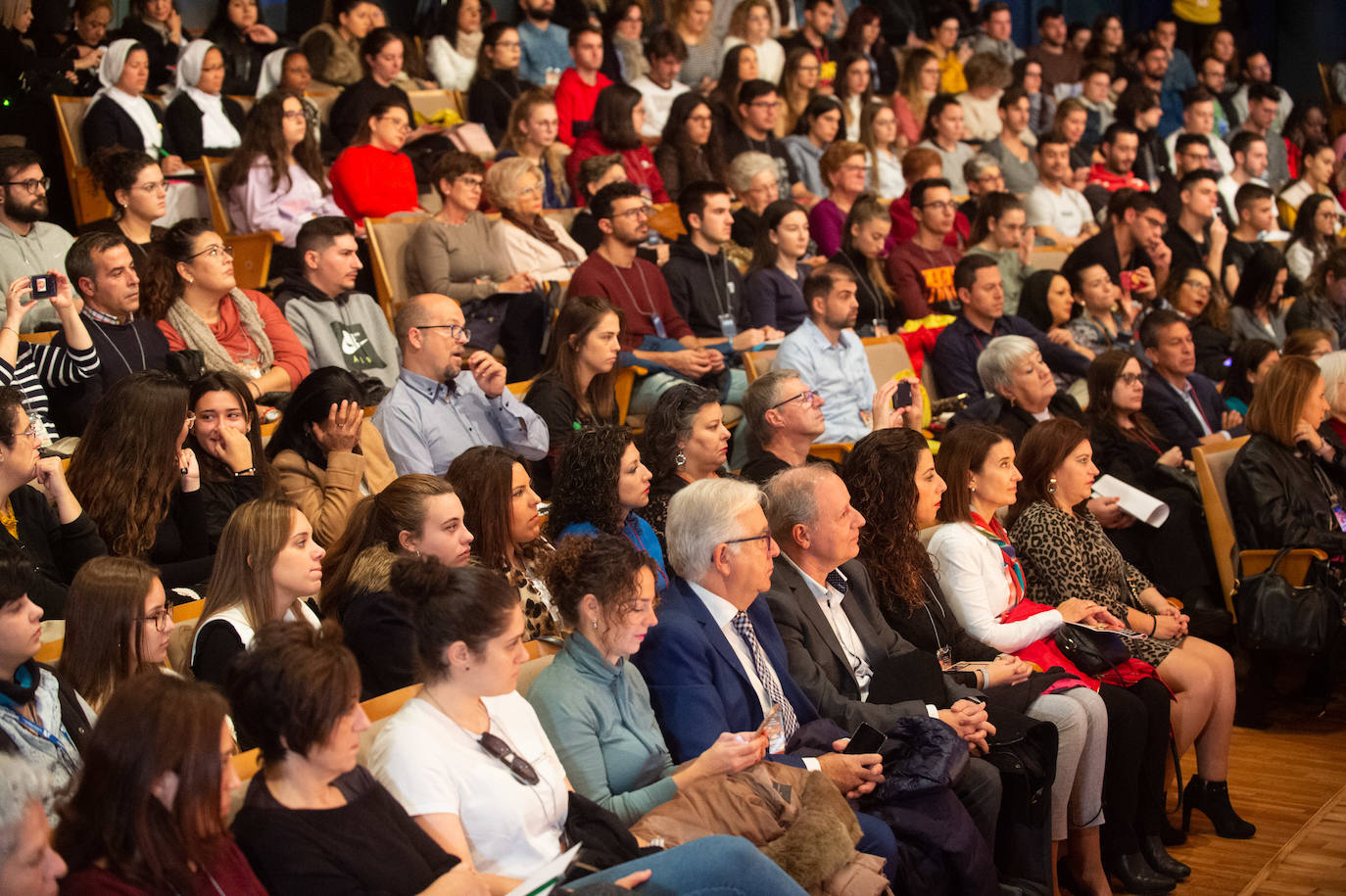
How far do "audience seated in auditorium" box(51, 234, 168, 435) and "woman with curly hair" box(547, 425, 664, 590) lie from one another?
1.19 meters

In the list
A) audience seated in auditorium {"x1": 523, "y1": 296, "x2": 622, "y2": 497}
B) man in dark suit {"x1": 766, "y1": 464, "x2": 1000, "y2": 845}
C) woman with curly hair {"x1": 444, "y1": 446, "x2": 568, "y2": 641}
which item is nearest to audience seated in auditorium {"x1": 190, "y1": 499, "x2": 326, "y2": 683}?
woman with curly hair {"x1": 444, "y1": 446, "x2": 568, "y2": 641}

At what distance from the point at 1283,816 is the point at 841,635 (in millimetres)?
1318

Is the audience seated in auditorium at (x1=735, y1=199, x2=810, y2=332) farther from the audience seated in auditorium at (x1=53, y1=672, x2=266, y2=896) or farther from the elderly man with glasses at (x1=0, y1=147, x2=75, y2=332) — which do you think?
the audience seated in auditorium at (x1=53, y1=672, x2=266, y2=896)

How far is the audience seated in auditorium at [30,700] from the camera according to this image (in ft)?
6.46

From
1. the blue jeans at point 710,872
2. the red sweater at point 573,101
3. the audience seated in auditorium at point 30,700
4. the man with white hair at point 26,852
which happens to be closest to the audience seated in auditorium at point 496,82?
the red sweater at point 573,101

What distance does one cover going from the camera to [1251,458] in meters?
4.29

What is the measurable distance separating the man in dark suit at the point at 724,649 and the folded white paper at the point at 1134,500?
5.55 feet

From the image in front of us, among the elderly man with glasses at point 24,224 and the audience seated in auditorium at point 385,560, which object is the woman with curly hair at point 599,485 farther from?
the elderly man with glasses at point 24,224

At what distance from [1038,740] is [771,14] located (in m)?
5.89

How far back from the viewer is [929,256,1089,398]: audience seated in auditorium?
5.17m

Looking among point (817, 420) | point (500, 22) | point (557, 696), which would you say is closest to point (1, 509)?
point (557, 696)

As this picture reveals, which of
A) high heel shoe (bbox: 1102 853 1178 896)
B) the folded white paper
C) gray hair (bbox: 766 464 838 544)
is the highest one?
gray hair (bbox: 766 464 838 544)

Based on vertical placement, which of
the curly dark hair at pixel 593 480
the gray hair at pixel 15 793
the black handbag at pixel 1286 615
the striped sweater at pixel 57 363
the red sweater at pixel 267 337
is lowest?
the red sweater at pixel 267 337

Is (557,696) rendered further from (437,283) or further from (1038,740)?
(437,283)
